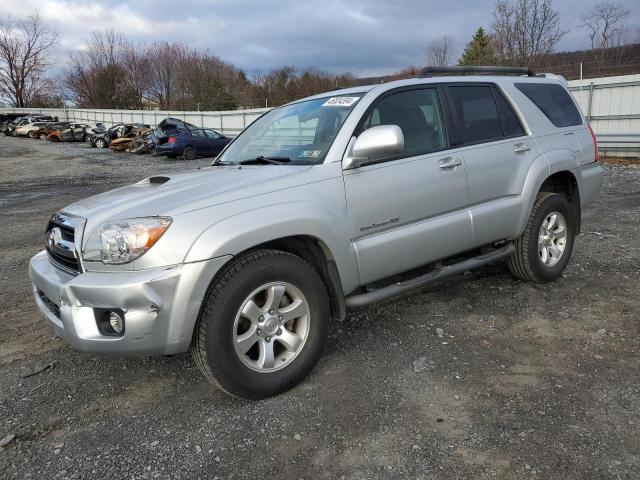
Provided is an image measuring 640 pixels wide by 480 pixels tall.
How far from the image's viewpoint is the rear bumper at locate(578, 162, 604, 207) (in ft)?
15.7

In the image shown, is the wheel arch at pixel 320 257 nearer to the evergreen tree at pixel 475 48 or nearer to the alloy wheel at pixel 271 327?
the alloy wheel at pixel 271 327

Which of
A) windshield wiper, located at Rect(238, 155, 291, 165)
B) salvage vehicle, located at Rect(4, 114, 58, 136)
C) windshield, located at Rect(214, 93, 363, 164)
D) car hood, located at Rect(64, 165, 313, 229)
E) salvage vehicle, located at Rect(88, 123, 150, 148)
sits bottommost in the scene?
car hood, located at Rect(64, 165, 313, 229)

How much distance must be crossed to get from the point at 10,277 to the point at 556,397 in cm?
552

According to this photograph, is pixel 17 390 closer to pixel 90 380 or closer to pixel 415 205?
pixel 90 380

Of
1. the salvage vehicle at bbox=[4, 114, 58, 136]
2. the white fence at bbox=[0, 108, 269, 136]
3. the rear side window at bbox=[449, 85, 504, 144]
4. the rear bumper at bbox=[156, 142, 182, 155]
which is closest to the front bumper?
the rear side window at bbox=[449, 85, 504, 144]

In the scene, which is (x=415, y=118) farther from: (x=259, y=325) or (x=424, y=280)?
(x=259, y=325)

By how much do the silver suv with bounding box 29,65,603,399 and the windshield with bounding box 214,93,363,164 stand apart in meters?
0.02

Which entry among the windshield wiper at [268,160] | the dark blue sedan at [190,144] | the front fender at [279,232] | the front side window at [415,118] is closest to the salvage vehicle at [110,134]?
the dark blue sedan at [190,144]

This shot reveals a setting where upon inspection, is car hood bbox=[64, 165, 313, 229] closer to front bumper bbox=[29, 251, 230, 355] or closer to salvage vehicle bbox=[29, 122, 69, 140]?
front bumper bbox=[29, 251, 230, 355]

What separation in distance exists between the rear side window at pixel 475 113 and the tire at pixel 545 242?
83 centimetres

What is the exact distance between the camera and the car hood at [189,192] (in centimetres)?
274

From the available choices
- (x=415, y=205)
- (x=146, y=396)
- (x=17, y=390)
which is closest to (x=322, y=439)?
(x=146, y=396)

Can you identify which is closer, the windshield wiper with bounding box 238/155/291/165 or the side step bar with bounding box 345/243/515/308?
the side step bar with bounding box 345/243/515/308

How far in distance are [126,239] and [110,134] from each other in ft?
92.8
